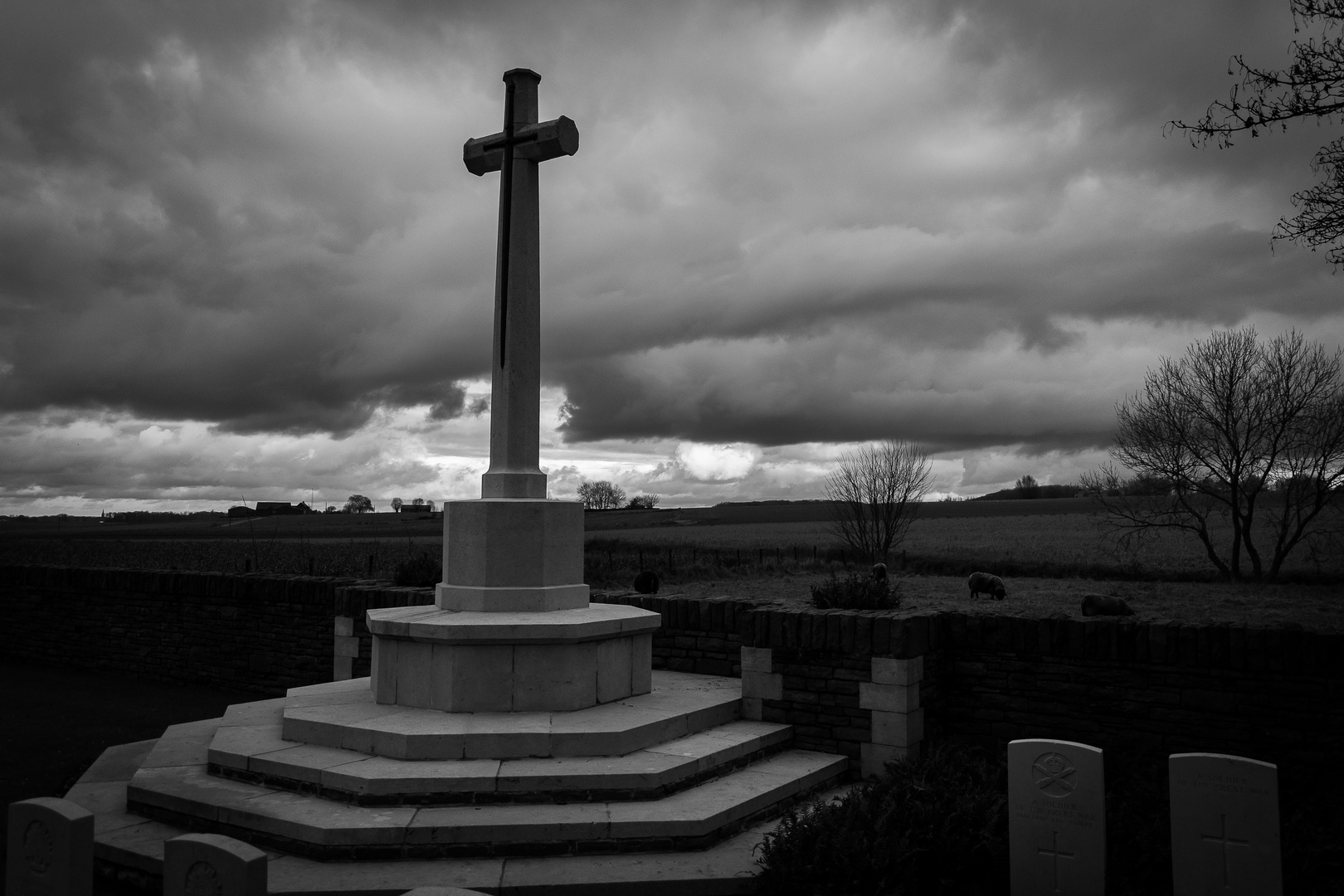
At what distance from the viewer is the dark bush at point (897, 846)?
4695mm

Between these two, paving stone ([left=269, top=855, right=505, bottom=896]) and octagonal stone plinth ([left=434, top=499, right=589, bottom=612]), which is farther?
octagonal stone plinth ([left=434, top=499, right=589, bottom=612])

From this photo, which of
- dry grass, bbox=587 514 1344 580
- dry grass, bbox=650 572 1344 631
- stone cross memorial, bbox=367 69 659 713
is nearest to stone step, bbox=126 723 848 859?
stone cross memorial, bbox=367 69 659 713

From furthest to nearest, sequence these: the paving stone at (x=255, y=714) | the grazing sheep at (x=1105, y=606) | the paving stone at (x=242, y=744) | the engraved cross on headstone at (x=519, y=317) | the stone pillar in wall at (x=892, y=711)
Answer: the grazing sheep at (x=1105, y=606)
the engraved cross on headstone at (x=519, y=317)
the paving stone at (x=255, y=714)
the stone pillar in wall at (x=892, y=711)
the paving stone at (x=242, y=744)

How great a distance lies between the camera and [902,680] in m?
6.75

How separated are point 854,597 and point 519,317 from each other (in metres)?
4.03

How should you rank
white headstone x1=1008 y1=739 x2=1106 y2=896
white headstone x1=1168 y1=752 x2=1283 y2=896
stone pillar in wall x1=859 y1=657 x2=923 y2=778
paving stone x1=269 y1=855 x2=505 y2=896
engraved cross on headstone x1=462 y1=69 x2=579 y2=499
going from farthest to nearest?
engraved cross on headstone x1=462 y1=69 x2=579 y2=499 < stone pillar in wall x1=859 y1=657 x2=923 y2=778 < paving stone x1=269 y1=855 x2=505 y2=896 < white headstone x1=1008 y1=739 x2=1106 y2=896 < white headstone x1=1168 y1=752 x2=1283 y2=896

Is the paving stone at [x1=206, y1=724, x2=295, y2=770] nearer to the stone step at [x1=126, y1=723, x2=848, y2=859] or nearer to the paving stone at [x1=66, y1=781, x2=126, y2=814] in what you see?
the stone step at [x1=126, y1=723, x2=848, y2=859]

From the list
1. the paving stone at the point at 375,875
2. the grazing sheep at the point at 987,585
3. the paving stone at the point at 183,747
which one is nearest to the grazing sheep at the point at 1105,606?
the grazing sheep at the point at 987,585

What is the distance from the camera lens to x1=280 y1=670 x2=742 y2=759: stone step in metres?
6.07

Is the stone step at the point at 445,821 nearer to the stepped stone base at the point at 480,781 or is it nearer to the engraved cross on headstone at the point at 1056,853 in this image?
the stepped stone base at the point at 480,781

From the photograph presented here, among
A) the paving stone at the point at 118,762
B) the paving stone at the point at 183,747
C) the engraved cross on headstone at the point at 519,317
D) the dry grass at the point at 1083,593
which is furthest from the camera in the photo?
the dry grass at the point at 1083,593

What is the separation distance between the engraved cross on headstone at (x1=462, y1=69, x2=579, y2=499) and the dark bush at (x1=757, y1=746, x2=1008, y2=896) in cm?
394

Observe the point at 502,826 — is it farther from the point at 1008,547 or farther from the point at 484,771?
the point at 1008,547

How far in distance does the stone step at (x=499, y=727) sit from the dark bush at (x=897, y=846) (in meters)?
1.45
